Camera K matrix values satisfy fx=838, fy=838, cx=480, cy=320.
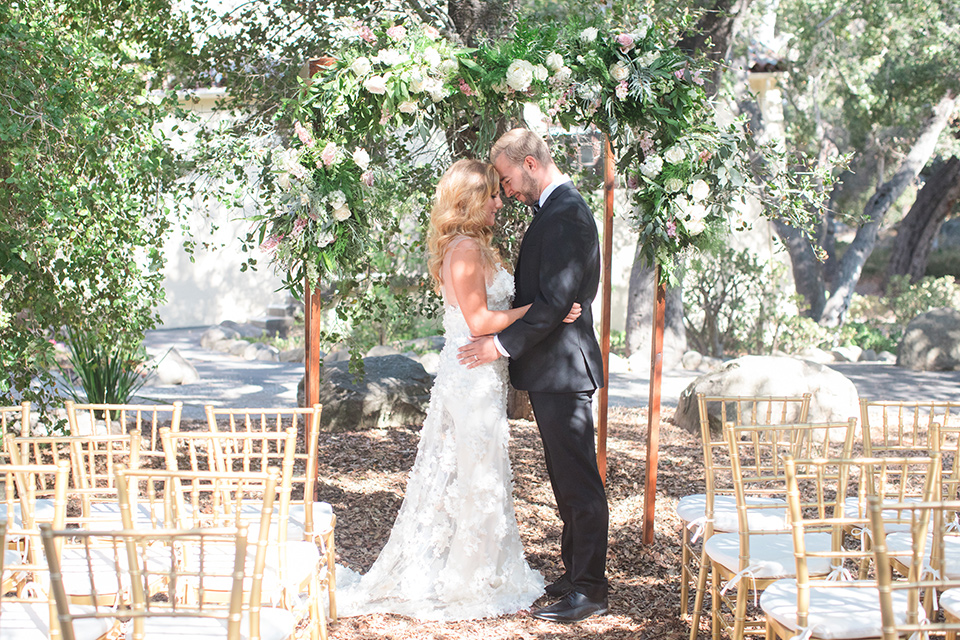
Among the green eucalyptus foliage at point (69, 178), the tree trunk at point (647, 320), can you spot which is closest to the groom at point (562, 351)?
the green eucalyptus foliage at point (69, 178)

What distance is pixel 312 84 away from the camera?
13.1 feet

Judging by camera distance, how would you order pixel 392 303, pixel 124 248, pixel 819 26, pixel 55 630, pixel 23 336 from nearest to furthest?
1. pixel 55 630
2. pixel 23 336
3. pixel 124 248
4. pixel 392 303
5. pixel 819 26

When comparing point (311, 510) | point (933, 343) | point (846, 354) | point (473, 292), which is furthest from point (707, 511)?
point (846, 354)

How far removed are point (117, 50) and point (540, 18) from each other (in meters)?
2.98

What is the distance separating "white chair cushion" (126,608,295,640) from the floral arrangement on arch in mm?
1858

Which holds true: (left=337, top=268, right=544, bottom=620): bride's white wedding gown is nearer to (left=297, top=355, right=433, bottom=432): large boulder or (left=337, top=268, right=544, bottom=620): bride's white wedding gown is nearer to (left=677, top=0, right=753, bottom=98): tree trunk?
(left=297, top=355, right=433, bottom=432): large boulder

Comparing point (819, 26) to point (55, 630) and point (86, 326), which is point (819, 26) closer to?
point (86, 326)

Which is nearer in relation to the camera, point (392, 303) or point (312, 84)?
point (312, 84)

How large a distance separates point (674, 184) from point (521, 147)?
3.03 ft

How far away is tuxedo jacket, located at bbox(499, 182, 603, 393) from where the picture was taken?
345 centimetres

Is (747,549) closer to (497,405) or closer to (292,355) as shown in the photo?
(497,405)

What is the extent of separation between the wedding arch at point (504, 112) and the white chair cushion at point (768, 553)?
120 centimetres

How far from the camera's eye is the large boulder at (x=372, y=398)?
6.98m

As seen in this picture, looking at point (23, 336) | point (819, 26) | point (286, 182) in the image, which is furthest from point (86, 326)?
point (819, 26)
